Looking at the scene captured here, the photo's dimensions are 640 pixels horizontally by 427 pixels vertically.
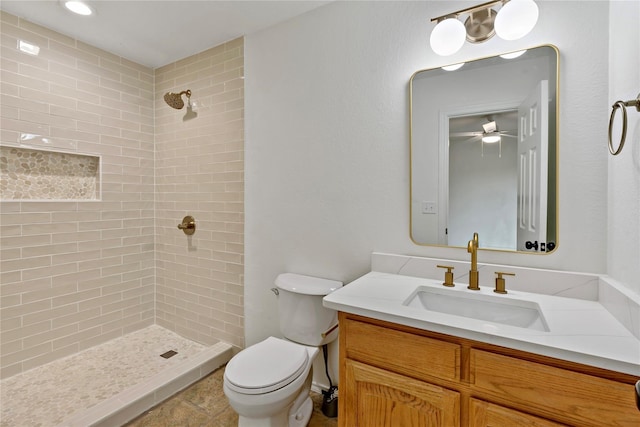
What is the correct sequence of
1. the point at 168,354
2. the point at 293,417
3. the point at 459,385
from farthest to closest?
the point at 168,354 < the point at 293,417 < the point at 459,385

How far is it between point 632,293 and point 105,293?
3.18 meters

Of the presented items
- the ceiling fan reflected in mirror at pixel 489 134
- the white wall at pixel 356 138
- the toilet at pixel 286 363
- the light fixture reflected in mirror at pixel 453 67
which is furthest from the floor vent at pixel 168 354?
the light fixture reflected in mirror at pixel 453 67

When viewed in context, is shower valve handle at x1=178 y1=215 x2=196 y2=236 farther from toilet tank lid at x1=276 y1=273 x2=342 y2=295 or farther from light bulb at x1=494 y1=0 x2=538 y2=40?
light bulb at x1=494 y1=0 x2=538 y2=40

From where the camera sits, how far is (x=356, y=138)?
1.78 m

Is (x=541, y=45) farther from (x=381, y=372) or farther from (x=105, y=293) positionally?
(x=105, y=293)

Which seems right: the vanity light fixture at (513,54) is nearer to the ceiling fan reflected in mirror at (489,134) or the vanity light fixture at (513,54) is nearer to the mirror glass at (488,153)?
the mirror glass at (488,153)

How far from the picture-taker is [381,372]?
115 cm

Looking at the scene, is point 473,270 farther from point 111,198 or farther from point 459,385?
point 111,198

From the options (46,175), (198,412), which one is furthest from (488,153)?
(46,175)

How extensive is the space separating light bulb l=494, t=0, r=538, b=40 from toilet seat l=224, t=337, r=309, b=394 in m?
1.76

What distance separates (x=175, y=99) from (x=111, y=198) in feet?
Result: 3.17

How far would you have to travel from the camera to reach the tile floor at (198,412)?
1.70m

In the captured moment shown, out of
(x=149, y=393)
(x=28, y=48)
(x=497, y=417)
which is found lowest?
(x=149, y=393)

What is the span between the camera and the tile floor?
5.56 feet
